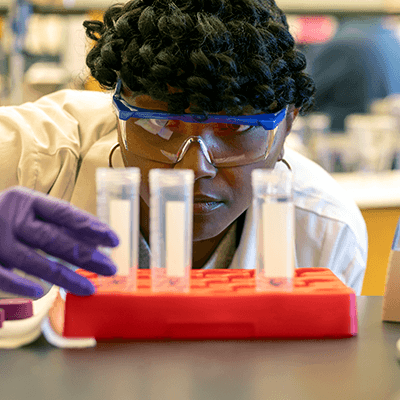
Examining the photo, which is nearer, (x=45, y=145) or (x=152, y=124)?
(x=152, y=124)

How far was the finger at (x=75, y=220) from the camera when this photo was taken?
2.50 ft

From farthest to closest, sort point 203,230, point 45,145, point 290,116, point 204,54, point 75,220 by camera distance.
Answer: point 45,145 < point 290,116 < point 203,230 < point 204,54 < point 75,220

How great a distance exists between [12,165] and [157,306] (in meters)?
0.90

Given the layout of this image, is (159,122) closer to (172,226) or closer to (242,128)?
(242,128)

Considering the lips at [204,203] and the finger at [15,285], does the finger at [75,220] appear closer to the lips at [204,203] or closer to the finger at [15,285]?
the finger at [15,285]

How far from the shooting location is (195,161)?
43.6 inches

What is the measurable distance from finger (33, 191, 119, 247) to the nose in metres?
0.36

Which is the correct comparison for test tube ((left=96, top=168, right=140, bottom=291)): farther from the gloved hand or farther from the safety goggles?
the safety goggles

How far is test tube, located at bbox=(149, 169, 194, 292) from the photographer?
791 millimetres

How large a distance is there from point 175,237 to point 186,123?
0.39 m

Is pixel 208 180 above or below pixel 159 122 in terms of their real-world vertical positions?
below

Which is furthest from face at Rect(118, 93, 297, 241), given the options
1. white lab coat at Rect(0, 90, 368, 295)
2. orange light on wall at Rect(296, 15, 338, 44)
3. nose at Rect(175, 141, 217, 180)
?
orange light on wall at Rect(296, 15, 338, 44)

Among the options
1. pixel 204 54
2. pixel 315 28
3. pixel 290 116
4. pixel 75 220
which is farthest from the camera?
pixel 315 28

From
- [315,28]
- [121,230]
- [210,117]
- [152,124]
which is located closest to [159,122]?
[152,124]
